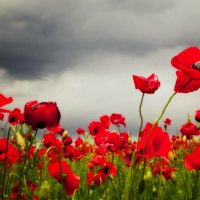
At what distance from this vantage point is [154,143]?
1868 mm

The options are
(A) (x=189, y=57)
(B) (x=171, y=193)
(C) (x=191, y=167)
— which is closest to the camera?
(A) (x=189, y=57)

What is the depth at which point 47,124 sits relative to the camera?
1672 mm

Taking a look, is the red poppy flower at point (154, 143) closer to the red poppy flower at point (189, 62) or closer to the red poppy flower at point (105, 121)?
the red poppy flower at point (189, 62)

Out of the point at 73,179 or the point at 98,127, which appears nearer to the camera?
the point at 73,179

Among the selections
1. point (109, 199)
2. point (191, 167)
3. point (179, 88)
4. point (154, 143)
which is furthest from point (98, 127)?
point (179, 88)

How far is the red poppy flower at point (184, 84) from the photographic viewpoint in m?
1.57

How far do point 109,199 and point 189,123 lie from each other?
1711 millimetres

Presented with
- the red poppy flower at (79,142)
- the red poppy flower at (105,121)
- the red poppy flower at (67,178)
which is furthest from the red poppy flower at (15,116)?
the red poppy flower at (67,178)

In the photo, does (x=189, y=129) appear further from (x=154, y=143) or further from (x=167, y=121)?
(x=167, y=121)

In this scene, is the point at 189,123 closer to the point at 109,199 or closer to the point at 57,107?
the point at 109,199

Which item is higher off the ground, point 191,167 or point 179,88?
point 179,88

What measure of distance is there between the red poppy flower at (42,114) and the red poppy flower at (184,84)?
545 mm

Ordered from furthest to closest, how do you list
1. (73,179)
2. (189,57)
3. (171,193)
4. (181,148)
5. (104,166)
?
(181,148) < (171,193) < (104,166) < (73,179) < (189,57)

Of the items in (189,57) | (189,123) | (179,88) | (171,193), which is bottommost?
(171,193)
